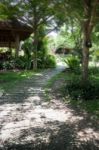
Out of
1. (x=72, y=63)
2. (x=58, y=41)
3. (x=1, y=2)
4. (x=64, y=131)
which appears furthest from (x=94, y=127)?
(x=58, y=41)

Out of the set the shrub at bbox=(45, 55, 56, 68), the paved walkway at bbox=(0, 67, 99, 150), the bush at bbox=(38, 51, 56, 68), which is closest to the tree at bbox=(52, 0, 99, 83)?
the paved walkway at bbox=(0, 67, 99, 150)

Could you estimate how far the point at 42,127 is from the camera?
8.50 metres

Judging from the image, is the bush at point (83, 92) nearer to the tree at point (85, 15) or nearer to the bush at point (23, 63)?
the tree at point (85, 15)

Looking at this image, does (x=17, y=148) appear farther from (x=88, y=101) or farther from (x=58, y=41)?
(x=58, y=41)

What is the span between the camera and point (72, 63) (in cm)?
2852

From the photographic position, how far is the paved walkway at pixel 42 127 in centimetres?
709

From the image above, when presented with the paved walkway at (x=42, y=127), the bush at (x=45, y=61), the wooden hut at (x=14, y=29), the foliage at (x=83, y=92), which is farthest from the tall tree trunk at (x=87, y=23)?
the bush at (x=45, y=61)

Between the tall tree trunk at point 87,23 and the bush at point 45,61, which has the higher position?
the tall tree trunk at point 87,23

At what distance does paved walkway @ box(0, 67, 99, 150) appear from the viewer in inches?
279

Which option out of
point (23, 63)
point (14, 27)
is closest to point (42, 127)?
point (14, 27)

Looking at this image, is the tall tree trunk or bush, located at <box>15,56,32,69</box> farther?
bush, located at <box>15,56,32,69</box>

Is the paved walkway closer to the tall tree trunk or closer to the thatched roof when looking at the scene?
the tall tree trunk

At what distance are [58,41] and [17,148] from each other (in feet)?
250

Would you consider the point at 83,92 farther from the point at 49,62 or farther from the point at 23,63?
the point at 49,62
